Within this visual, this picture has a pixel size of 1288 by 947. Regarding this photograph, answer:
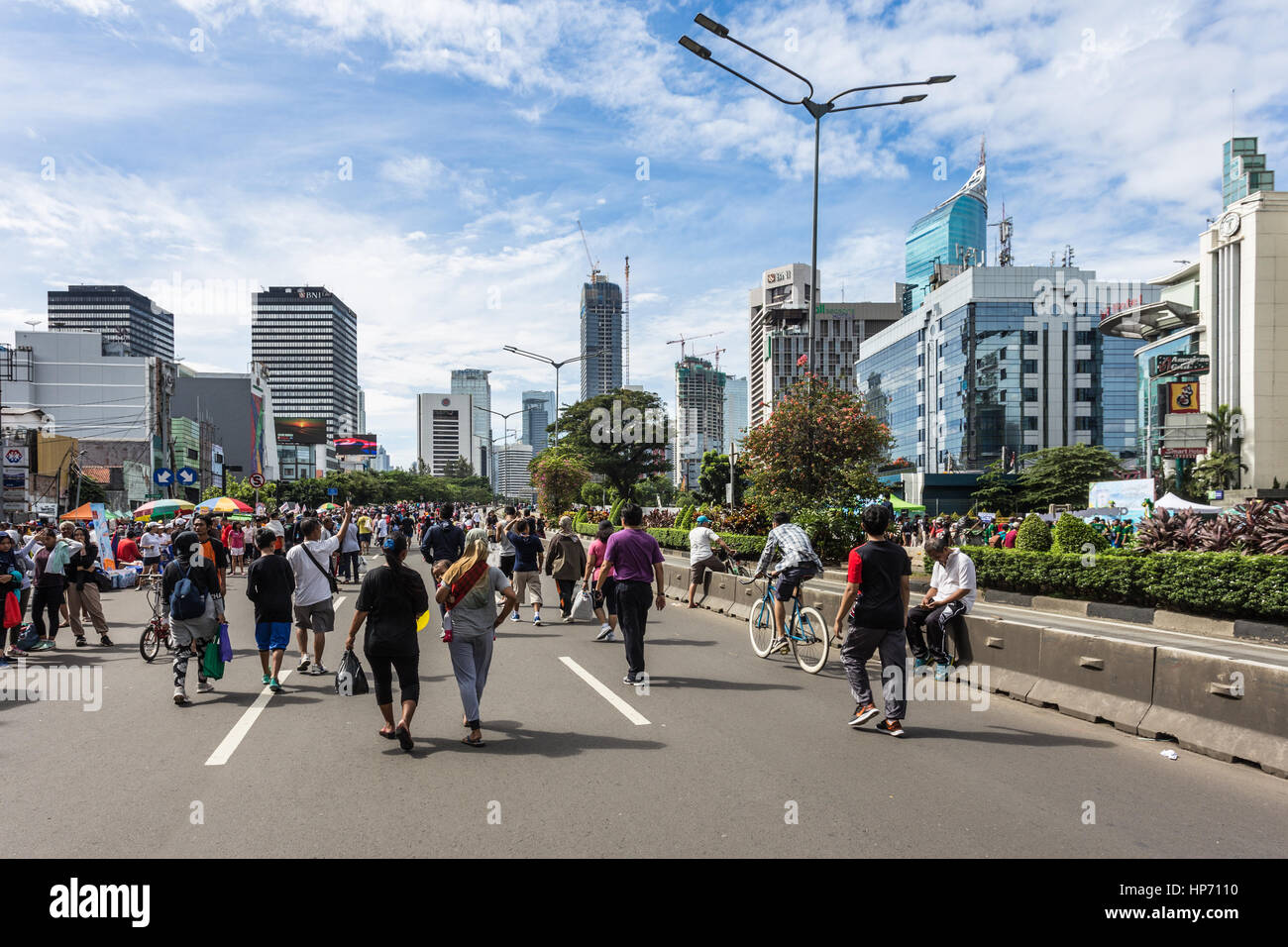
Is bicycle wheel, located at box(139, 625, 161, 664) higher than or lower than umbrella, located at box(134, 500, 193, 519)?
lower

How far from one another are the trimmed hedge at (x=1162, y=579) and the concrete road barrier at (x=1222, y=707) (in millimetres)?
9499

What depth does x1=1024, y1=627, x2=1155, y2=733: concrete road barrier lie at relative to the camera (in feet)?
23.2

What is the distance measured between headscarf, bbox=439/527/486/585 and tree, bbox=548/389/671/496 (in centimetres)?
5271

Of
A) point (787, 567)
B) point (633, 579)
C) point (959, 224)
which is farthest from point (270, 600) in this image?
point (959, 224)

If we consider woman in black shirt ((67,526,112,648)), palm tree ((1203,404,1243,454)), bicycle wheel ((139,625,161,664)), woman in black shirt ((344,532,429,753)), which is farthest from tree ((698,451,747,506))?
woman in black shirt ((344,532,429,753))

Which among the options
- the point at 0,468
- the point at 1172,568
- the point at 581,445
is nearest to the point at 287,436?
the point at 581,445

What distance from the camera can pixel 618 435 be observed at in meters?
62.4

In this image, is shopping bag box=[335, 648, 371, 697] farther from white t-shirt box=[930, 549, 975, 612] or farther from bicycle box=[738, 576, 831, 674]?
white t-shirt box=[930, 549, 975, 612]

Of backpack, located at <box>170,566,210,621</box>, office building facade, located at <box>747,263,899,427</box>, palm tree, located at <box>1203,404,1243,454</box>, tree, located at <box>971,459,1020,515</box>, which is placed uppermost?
office building facade, located at <box>747,263,899,427</box>

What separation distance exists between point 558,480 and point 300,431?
108 meters

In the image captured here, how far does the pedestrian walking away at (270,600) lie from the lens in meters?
8.70

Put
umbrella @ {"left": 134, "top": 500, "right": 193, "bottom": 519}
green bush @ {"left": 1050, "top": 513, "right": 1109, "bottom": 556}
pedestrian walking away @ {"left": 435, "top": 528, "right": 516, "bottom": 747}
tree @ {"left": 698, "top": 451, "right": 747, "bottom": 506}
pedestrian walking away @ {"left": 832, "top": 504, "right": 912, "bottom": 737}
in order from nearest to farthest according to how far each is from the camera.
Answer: pedestrian walking away @ {"left": 435, "top": 528, "right": 516, "bottom": 747}, pedestrian walking away @ {"left": 832, "top": 504, "right": 912, "bottom": 737}, green bush @ {"left": 1050, "top": 513, "right": 1109, "bottom": 556}, umbrella @ {"left": 134, "top": 500, "right": 193, "bottom": 519}, tree @ {"left": 698, "top": 451, "right": 747, "bottom": 506}

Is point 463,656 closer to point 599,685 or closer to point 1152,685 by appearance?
point 599,685

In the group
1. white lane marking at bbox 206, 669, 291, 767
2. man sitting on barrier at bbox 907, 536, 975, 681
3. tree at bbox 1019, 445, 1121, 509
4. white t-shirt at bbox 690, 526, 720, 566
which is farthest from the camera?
tree at bbox 1019, 445, 1121, 509
